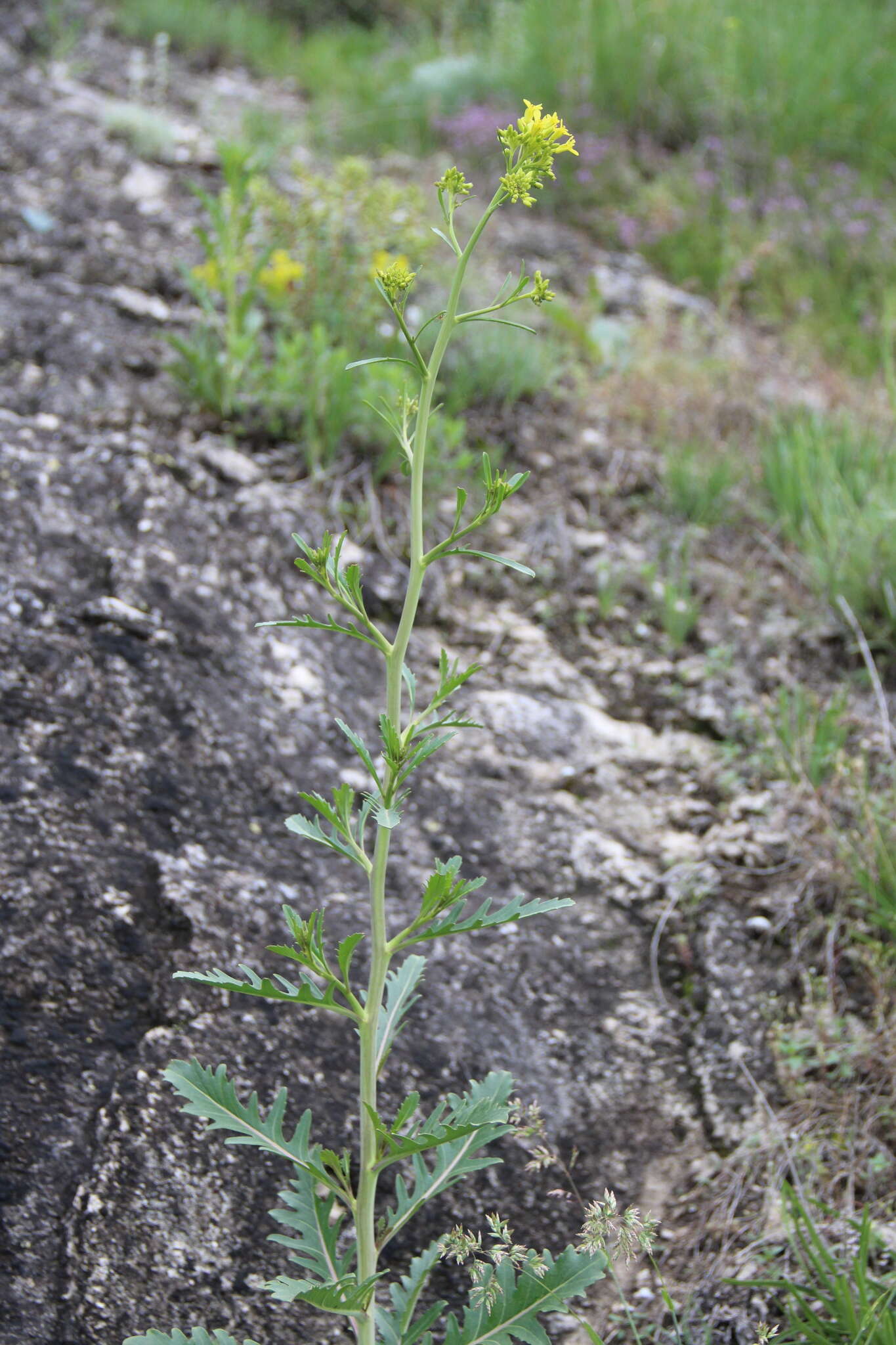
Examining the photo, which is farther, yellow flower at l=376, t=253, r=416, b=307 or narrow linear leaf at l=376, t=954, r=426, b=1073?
narrow linear leaf at l=376, t=954, r=426, b=1073

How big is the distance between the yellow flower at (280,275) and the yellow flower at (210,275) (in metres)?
0.17

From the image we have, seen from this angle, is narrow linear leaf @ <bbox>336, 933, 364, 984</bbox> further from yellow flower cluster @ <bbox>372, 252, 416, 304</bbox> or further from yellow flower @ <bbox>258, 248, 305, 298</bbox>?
yellow flower @ <bbox>258, 248, 305, 298</bbox>

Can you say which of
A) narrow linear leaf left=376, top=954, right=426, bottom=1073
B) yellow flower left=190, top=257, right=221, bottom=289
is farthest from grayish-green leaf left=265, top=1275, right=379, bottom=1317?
yellow flower left=190, top=257, right=221, bottom=289

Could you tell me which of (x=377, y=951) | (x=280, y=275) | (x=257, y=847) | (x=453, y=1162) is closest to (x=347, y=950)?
(x=377, y=951)

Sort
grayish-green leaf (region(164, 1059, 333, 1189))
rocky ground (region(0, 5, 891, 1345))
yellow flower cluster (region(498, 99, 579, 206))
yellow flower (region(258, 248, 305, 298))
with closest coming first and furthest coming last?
1. yellow flower cluster (region(498, 99, 579, 206))
2. grayish-green leaf (region(164, 1059, 333, 1189))
3. rocky ground (region(0, 5, 891, 1345))
4. yellow flower (region(258, 248, 305, 298))

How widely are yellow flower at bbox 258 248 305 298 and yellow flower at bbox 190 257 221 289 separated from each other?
17cm

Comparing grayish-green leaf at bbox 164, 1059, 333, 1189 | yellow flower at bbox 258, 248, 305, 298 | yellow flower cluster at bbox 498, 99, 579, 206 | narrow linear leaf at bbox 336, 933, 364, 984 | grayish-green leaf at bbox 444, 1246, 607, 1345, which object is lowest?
grayish-green leaf at bbox 444, 1246, 607, 1345

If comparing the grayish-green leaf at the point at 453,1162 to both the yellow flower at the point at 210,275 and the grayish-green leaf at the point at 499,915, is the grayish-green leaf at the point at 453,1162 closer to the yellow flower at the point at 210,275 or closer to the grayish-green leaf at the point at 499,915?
the grayish-green leaf at the point at 499,915

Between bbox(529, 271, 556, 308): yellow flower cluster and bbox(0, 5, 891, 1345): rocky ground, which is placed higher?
bbox(529, 271, 556, 308): yellow flower cluster

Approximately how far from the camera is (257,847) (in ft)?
6.28

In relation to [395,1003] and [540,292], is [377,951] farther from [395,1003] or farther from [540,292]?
[540,292]

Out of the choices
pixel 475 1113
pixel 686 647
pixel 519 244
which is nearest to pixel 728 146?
pixel 519 244

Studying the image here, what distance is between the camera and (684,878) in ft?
6.87

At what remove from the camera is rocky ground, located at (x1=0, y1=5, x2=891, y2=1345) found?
1505 millimetres
